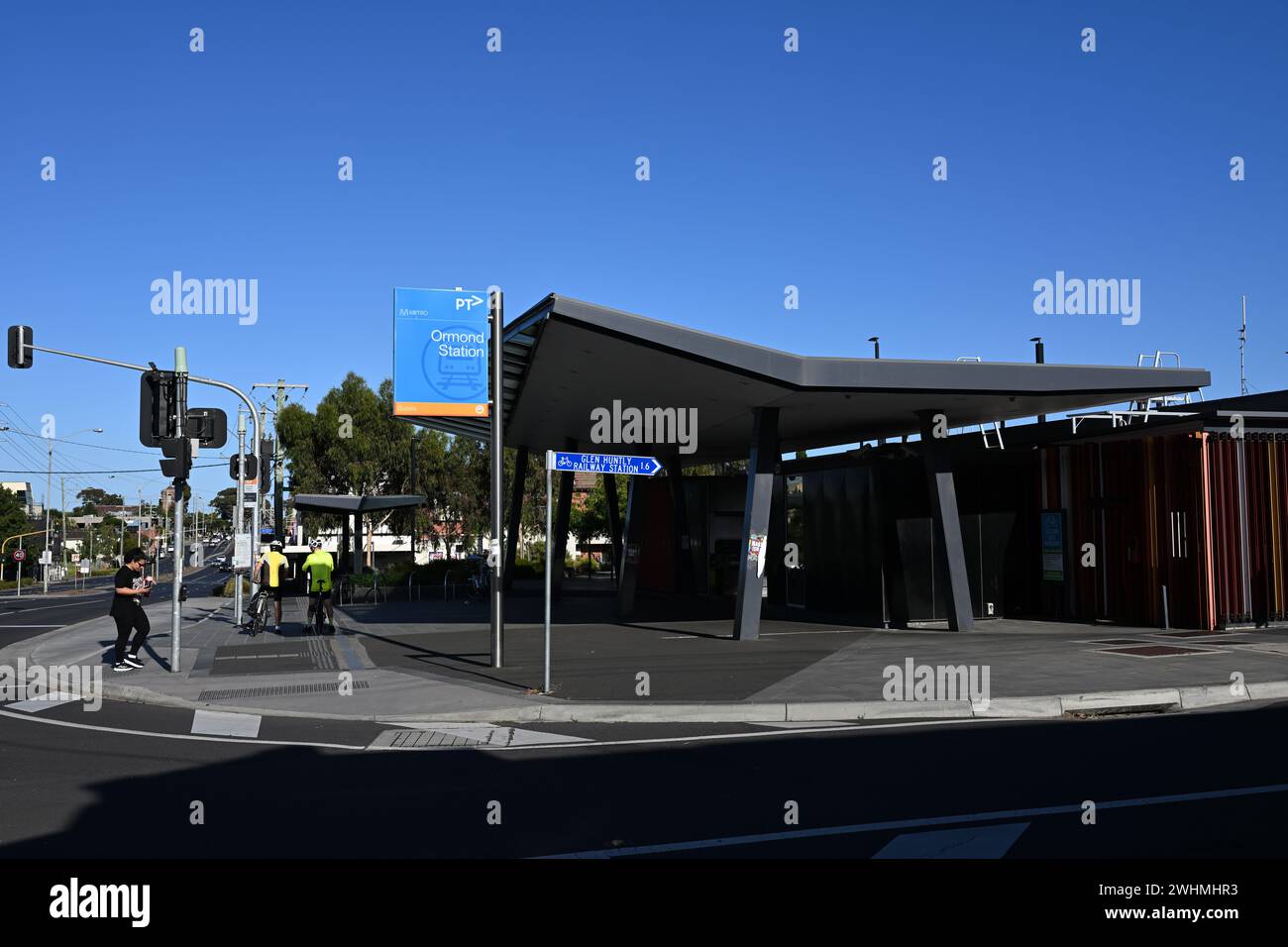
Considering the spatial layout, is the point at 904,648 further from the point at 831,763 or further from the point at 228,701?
the point at 228,701

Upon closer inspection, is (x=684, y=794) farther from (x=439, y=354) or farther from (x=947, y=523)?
(x=947, y=523)

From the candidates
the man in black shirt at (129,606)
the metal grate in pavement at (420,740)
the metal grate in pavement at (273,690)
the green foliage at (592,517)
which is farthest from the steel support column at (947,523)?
the green foliage at (592,517)

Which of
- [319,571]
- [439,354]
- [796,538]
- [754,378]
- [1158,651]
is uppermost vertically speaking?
[439,354]

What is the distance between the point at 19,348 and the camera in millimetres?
21266

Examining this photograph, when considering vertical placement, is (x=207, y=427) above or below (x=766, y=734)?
above

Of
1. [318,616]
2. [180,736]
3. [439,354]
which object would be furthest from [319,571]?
[180,736]

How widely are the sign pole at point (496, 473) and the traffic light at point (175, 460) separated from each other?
4.70 metres

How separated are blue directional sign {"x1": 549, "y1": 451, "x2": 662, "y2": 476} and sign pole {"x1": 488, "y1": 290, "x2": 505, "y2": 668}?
4.61ft

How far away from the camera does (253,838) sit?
247 inches

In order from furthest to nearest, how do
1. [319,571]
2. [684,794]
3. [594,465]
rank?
[319,571] → [594,465] → [684,794]

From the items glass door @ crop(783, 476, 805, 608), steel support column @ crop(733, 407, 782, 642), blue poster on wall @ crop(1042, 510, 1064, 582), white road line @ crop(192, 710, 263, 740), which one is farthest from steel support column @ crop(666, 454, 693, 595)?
white road line @ crop(192, 710, 263, 740)

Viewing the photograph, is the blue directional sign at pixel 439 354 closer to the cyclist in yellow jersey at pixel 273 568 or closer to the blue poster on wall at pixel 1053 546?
the cyclist in yellow jersey at pixel 273 568

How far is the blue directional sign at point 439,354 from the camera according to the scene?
15.6 meters

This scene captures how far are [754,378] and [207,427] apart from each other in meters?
8.58
